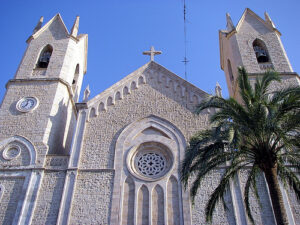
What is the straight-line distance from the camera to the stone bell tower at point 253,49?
19734mm

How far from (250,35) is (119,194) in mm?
14986

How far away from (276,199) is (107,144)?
→ 879 centimetres

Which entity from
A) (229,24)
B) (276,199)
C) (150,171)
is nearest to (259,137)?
(276,199)

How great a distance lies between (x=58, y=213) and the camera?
44.3ft

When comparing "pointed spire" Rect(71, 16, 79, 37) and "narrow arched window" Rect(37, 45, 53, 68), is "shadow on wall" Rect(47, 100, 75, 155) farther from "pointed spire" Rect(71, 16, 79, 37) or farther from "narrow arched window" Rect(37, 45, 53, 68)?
"pointed spire" Rect(71, 16, 79, 37)

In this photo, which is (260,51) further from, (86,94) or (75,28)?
(75,28)

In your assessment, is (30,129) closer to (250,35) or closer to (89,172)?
(89,172)

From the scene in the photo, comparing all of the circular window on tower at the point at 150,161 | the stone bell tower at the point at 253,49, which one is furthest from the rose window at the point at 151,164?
the stone bell tower at the point at 253,49

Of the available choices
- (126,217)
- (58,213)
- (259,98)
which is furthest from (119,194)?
(259,98)

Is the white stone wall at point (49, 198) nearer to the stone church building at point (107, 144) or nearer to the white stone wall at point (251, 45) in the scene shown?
the stone church building at point (107, 144)

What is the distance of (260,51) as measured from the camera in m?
21.6

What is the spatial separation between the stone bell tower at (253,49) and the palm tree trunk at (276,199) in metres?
9.90

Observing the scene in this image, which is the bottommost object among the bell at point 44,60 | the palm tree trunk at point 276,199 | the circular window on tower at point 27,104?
the palm tree trunk at point 276,199

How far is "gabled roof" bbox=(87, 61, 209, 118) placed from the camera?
17.9 m
